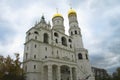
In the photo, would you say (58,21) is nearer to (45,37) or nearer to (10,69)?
(45,37)

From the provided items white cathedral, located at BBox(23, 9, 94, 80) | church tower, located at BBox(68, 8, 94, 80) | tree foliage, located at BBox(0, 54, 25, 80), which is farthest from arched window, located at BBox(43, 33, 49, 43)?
church tower, located at BBox(68, 8, 94, 80)

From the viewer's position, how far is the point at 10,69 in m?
32.0

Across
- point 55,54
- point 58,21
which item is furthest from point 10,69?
point 58,21

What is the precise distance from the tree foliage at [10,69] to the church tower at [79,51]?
→ 1885 centimetres

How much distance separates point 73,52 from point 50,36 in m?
11.3

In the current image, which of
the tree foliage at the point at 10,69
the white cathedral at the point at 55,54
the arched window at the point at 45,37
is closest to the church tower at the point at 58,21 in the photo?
the white cathedral at the point at 55,54

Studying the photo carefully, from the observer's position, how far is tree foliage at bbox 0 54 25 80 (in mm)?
31075

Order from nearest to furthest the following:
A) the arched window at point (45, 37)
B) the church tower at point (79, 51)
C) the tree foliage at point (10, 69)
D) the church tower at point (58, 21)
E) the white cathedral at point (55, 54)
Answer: the tree foliage at point (10, 69)
the white cathedral at point (55, 54)
the arched window at point (45, 37)
the church tower at point (79, 51)
the church tower at point (58, 21)

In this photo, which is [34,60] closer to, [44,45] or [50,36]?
[44,45]

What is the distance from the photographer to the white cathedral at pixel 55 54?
3500 cm

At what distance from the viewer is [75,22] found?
55219 millimetres

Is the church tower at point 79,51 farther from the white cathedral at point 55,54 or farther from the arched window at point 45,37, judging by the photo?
the arched window at point 45,37

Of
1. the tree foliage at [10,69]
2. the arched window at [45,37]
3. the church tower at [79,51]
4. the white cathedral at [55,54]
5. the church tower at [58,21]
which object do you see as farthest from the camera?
the church tower at [58,21]

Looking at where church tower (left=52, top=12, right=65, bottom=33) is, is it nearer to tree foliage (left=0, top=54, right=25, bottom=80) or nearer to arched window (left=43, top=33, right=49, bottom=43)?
arched window (left=43, top=33, right=49, bottom=43)
